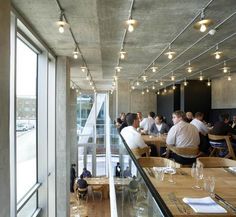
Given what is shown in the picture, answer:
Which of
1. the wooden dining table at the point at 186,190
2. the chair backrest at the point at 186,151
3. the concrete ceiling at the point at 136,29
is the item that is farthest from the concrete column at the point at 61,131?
the wooden dining table at the point at 186,190

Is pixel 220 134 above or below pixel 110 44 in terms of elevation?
below

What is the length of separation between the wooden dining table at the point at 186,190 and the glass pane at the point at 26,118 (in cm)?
247

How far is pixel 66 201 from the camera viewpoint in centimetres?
732

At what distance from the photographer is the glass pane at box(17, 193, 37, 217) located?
4974mm

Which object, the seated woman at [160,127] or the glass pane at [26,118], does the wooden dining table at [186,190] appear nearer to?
the glass pane at [26,118]

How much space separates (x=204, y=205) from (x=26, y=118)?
3.79 m

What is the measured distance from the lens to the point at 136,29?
520 centimetres

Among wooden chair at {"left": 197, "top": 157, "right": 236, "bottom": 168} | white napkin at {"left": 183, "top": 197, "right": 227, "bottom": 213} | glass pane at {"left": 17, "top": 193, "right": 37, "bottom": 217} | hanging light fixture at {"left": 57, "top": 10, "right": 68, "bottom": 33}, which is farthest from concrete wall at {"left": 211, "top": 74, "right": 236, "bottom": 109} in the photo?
white napkin at {"left": 183, "top": 197, "right": 227, "bottom": 213}

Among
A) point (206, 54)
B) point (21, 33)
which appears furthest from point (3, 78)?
point (206, 54)

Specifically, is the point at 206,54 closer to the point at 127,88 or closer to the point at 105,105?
the point at 127,88

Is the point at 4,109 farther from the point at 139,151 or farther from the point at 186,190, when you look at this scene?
the point at 139,151

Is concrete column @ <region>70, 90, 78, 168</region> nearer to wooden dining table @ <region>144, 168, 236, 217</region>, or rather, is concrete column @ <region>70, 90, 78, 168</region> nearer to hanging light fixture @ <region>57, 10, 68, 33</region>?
hanging light fixture @ <region>57, 10, 68, 33</region>

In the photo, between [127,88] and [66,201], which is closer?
[66,201]

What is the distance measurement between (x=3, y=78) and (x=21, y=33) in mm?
1991
